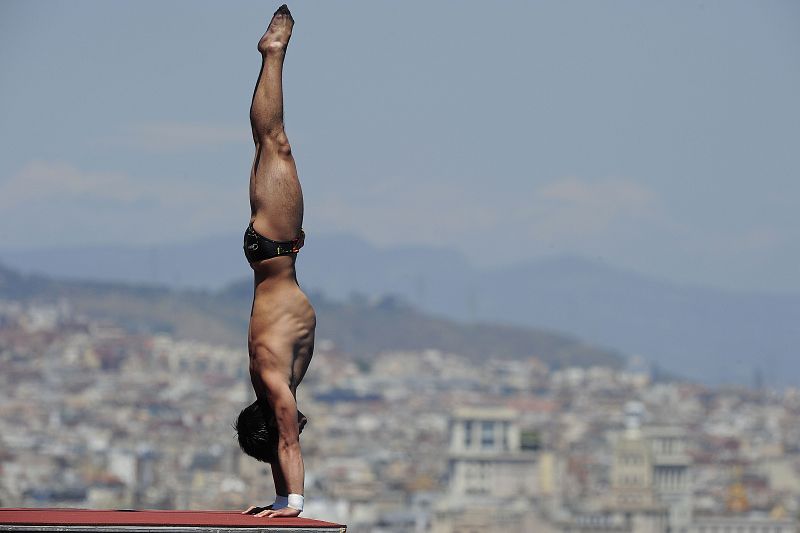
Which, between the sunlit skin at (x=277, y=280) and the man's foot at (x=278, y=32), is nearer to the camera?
the sunlit skin at (x=277, y=280)

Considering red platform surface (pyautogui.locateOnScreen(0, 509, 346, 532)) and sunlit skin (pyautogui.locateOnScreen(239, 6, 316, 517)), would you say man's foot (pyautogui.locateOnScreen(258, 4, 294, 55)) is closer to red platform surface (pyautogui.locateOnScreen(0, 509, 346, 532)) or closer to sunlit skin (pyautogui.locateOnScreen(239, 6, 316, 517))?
sunlit skin (pyautogui.locateOnScreen(239, 6, 316, 517))

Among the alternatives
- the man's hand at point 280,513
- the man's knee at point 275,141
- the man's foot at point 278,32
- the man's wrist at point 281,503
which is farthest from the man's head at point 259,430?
the man's foot at point 278,32

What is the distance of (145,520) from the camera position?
10531 millimetres

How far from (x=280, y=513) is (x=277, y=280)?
1.18 m

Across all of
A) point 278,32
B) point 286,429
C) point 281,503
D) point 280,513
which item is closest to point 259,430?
point 286,429

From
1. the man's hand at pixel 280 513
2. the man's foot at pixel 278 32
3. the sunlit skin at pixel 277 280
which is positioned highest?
the man's foot at pixel 278 32

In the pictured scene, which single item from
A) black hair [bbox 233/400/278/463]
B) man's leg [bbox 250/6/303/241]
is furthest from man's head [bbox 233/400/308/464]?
man's leg [bbox 250/6/303/241]

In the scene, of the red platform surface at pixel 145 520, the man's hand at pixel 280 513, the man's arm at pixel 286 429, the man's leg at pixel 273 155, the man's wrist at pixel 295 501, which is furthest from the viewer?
the man's leg at pixel 273 155

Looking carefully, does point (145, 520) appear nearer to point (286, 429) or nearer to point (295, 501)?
point (295, 501)

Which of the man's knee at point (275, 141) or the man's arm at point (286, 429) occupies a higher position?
the man's knee at point (275, 141)

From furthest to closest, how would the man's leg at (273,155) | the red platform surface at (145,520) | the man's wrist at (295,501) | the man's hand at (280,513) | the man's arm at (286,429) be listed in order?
the man's leg at (273,155) → the man's arm at (286,429) → the man's wrist at (295,501) → the man's hand at (280,513) → the red platform surface at (145,520)

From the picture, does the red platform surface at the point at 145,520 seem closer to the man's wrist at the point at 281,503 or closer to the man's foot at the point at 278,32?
the man's wrist at the point at 281,503

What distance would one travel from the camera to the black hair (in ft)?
39.1

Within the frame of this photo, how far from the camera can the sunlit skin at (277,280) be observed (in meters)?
11.9
